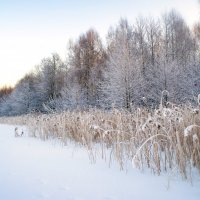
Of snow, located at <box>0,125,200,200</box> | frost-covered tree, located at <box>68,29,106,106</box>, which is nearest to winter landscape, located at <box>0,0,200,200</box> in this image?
snow, located at <box>0,125,200,200</box>

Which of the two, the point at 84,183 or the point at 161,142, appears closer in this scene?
the point at 84,183

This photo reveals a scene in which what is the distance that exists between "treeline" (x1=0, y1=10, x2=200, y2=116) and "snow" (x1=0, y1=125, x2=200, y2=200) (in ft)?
22.5

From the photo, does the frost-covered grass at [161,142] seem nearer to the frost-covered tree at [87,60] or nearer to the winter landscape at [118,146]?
the winter landscape at [118,146]

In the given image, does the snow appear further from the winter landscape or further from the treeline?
the treeline

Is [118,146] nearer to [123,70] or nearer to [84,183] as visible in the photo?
[84,183]

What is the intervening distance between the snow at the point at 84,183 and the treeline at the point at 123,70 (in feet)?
22.5

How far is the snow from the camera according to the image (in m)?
2.18

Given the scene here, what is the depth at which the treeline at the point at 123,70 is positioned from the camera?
67.5 feet

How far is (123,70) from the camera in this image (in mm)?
20375

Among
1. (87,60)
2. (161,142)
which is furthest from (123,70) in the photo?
(161,142)

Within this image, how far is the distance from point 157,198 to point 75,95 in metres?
24.0

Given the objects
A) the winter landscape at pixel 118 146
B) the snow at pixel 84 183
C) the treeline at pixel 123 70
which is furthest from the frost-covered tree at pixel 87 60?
the snow at pixel 84 183

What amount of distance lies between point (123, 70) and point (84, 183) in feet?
59.5

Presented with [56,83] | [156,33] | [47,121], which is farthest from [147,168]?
[56,83]
